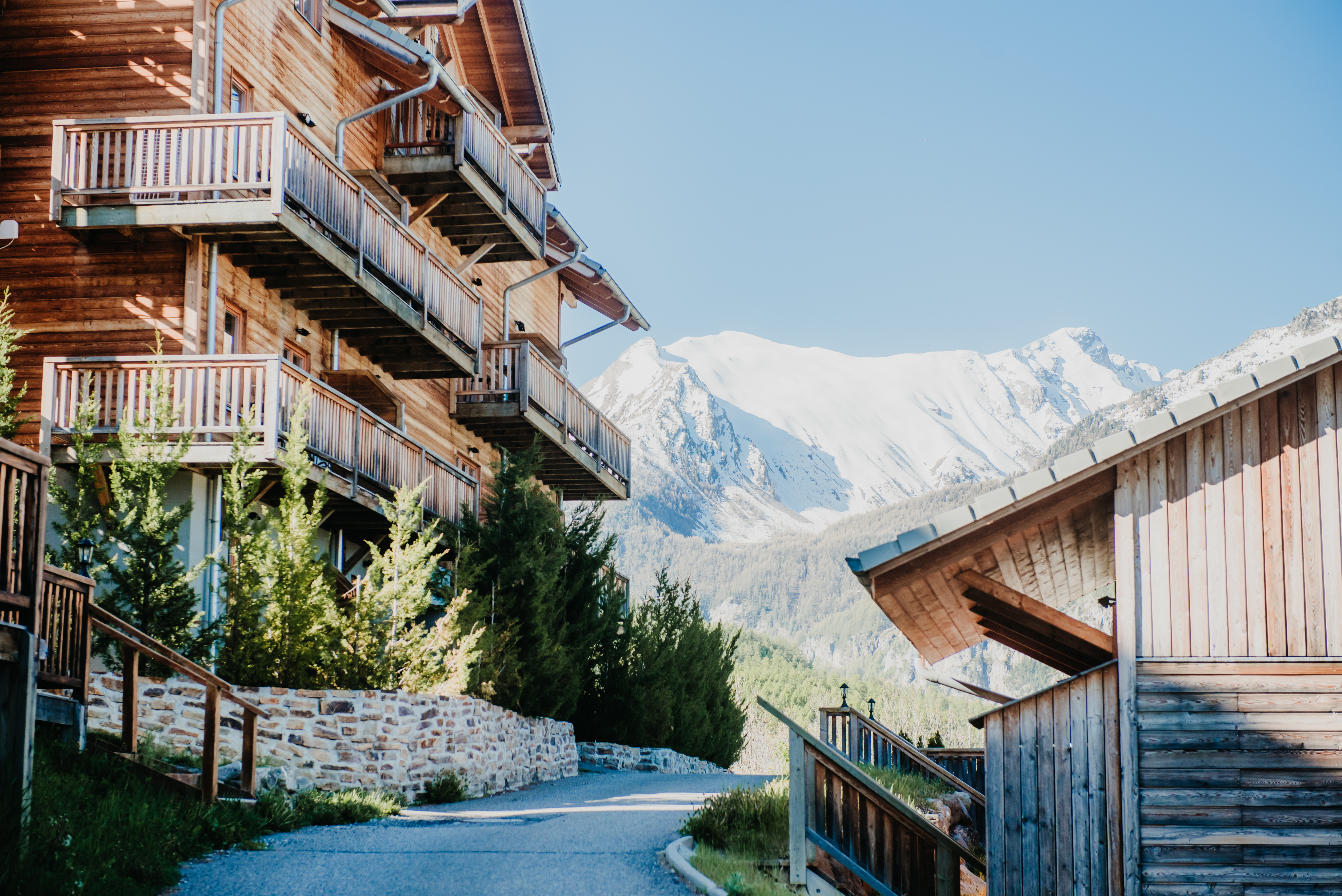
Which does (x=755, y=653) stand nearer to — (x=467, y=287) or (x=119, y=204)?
(x=467, y=287)

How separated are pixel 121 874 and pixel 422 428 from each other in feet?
56.3

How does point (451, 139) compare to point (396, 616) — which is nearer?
point (396, 616)

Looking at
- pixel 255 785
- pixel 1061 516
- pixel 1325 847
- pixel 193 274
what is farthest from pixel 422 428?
pixel 1325 847

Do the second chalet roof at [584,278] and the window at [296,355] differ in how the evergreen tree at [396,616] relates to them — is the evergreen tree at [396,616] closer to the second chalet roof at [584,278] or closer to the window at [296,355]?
the window at [296,355]

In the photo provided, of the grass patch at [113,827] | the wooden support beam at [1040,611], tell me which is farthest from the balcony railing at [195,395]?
the wooden support beam at [1040,611]

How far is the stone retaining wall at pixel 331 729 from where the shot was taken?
1502 centimetres

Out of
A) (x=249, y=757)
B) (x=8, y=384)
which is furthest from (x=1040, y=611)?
(x=8, y=384)

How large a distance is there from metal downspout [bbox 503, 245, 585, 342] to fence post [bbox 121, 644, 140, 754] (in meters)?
17.7

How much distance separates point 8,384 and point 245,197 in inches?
171

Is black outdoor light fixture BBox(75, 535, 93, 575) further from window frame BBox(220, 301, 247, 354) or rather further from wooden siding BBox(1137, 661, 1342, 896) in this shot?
wooden siding BBox(1137, 661, 1342, 896)

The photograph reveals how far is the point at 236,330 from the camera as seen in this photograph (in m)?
20.0

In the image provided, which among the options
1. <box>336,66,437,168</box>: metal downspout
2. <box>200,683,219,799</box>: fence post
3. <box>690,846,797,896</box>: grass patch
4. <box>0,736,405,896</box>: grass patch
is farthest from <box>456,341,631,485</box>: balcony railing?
<box>690,846,797,896</box>: grass patch

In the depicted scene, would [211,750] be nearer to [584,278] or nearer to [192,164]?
[192,164]

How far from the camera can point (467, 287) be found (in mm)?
24875
